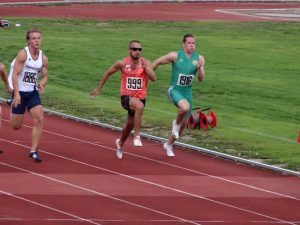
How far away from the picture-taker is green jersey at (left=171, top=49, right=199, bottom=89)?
17891 millimetres

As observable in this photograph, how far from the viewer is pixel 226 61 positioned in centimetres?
3366

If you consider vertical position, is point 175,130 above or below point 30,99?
below

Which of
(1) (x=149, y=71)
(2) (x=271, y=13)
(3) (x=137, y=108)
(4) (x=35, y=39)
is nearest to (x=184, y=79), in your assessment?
(1) (x=149, y=71)

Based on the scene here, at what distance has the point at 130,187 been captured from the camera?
1580 centimetres

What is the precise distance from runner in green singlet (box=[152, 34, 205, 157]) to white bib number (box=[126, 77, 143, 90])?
1.47ft

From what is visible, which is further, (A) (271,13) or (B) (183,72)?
(A) (271,13)

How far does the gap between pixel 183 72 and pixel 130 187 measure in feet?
9.21

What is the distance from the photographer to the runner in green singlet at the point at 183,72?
1784cm

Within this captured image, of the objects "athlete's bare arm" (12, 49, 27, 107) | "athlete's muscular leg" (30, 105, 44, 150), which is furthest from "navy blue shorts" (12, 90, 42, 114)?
"athlete's bare arm" (12, 49, 27, 107)

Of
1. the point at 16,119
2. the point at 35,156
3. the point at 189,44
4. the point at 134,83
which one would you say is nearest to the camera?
the point at 35,156

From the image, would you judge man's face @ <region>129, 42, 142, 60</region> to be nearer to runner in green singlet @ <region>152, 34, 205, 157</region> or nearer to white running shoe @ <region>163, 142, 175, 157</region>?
runner in green singlet @ <region>152, 34, 205, 157</region>

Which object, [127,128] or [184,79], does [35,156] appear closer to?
[127,128]

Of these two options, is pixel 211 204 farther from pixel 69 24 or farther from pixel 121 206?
pixel 69 24

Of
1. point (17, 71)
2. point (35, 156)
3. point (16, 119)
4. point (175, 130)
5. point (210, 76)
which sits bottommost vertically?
point (210, 76)
